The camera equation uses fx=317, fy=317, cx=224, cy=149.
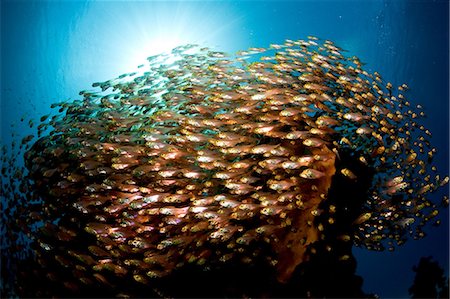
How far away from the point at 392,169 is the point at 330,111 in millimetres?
1554

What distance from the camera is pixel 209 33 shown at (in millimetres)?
17719

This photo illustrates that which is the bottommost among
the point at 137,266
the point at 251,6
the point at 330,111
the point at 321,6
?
the point at 137,266

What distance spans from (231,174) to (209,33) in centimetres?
1531

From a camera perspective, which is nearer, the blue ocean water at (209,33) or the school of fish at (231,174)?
the school of fish at (231,174)

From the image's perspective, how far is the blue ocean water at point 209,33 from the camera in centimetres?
1753

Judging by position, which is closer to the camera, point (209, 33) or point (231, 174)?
point (231, 174)

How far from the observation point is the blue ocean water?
1753 cm

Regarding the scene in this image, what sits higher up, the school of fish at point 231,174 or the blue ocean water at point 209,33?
the blue ocean water at point 209,33

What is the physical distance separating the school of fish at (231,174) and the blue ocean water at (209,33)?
533 inches

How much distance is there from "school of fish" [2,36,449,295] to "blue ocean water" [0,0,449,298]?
13532mm

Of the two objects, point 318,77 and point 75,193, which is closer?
point 318,77

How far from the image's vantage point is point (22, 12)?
18.4 meters

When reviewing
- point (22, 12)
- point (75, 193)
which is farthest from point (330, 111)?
point (22, 12)

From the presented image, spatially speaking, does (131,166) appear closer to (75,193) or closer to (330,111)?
(75,193)
